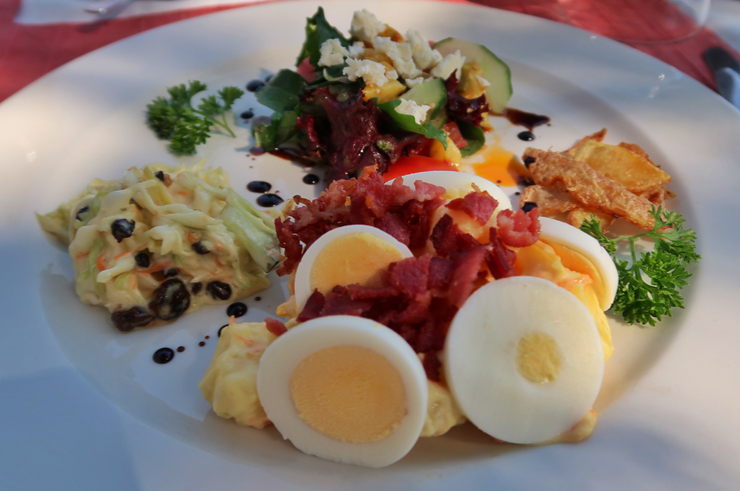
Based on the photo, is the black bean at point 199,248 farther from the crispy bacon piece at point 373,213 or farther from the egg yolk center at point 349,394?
the egg yolk center at point 349,394

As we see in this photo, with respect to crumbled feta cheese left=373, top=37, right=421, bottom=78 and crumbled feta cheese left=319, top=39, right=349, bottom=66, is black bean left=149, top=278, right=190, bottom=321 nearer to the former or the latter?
crumbled feta cheese left=319, top=39, right=349, bottom=66

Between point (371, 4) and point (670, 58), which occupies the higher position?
point (371, 4)

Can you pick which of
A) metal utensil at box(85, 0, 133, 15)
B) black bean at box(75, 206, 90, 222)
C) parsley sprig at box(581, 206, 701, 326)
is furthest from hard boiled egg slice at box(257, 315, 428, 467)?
metal utensil at box(85, 0, 133, 15)

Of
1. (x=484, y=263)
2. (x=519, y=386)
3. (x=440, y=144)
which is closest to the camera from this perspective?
(x=519, y=386)

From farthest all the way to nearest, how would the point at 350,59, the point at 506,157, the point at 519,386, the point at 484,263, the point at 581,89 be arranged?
the point at 581,89
the point at 506,157
the point at 350,59
the point at 484,263
the point at 519,386

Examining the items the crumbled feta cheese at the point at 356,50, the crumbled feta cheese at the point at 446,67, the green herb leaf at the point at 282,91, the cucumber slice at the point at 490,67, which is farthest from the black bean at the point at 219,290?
the cucumber slice at the point at 490,67

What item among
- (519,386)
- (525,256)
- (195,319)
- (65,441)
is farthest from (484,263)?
(65,441)

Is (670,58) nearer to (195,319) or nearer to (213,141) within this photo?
(213,141)

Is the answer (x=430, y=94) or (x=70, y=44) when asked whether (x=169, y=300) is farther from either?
(x=70, y=44)
